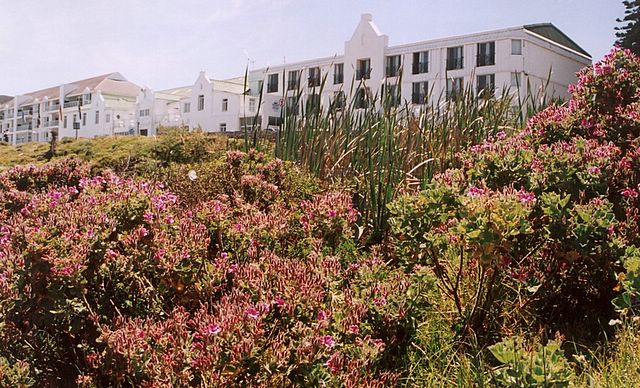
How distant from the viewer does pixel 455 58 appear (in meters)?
34.8

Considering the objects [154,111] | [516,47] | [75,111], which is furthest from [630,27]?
[75,111]

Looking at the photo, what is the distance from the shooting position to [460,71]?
111 ft

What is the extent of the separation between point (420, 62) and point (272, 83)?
13.0 metres

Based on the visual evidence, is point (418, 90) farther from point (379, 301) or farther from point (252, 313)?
point (252, 313)

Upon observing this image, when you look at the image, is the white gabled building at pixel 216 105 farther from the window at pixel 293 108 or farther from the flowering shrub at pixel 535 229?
the flowering shrub at pixel 535 229

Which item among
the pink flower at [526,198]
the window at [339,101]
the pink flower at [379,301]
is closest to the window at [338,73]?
the window at [339,101]

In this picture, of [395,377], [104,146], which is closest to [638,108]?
[395,377]

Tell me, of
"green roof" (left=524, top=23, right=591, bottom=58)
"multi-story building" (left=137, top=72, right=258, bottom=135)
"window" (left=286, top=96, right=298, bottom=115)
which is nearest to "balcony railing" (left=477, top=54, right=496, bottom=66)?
"green roof" (left=524, top=23, right=591, bottom=58)

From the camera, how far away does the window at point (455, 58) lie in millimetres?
34469

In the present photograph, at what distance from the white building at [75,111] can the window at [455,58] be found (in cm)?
3163

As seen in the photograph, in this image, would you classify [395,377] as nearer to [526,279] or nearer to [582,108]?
[526,279]

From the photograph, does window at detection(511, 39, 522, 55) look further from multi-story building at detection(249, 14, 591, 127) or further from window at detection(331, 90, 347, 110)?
window at detection(331, 90, 347, 110)

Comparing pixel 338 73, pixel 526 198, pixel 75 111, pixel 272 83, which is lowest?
pixel 526 198

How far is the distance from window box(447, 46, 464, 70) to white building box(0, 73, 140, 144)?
3163cm
